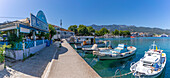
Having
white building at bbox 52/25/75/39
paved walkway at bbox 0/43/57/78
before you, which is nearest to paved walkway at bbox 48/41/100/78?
paved walkway at bbox 0/43/57/78

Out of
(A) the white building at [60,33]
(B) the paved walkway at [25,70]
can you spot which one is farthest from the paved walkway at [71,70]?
(A) the white building at [60,33]

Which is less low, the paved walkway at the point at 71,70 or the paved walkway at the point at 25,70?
the paved walkway at the point at 71,70

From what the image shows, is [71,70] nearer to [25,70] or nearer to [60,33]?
[25,70]

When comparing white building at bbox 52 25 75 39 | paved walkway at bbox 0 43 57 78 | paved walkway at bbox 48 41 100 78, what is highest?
white building at bbox 52 25 75 39

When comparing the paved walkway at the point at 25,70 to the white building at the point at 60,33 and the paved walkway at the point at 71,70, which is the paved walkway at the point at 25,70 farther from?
the white building at the point at 60,33

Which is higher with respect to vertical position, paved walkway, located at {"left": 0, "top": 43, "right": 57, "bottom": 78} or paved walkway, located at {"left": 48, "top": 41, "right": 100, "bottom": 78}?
paved walkway, located at {"left": 48, "top": 41, "right": 100, "bottom": 78}

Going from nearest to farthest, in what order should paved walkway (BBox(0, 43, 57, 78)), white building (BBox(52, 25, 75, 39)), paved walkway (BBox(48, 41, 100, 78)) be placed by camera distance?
paved walkway (BBox(48, 41, 100, 78)), paved walkway (BBox(0, 43, 57, 78)), white building (BBox(52, 25, 75, 39))

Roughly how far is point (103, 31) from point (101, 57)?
344 feet

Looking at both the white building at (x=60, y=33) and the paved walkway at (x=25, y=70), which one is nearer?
the paved walkway at (x=25, y=70)

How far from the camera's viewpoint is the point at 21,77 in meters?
4.76

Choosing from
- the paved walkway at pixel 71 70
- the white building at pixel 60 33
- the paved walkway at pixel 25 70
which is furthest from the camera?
the white building at pixel 60 33

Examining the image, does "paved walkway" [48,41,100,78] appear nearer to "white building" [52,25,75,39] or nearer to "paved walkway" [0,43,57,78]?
"paved walkway" [0,43,57,78]

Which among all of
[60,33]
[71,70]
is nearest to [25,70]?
[71,70]

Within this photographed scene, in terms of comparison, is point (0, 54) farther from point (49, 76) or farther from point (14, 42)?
point (49, 76)
